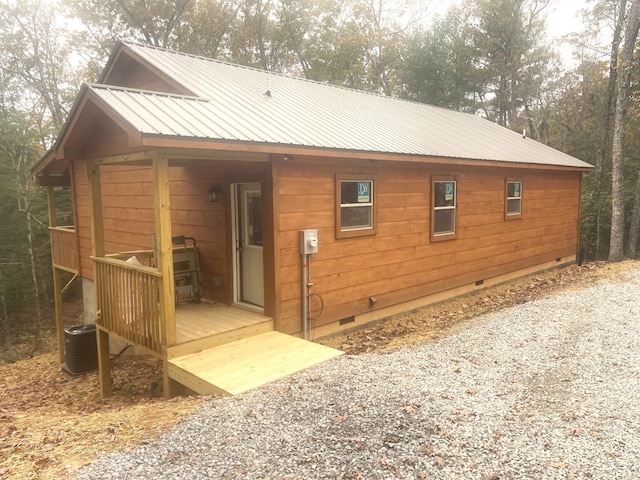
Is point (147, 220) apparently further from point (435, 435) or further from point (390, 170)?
point (435, 435)

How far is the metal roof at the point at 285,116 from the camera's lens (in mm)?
5379

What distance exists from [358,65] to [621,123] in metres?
13.4

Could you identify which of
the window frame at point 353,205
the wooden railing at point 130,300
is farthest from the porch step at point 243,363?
the window frame at point 353,205

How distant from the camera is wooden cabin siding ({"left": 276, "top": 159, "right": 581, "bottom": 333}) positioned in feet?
21.7

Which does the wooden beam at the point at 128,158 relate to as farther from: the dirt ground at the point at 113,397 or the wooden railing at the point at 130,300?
the dirt ground at the point at 113,397

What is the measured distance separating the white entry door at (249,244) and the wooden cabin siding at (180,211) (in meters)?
0.17

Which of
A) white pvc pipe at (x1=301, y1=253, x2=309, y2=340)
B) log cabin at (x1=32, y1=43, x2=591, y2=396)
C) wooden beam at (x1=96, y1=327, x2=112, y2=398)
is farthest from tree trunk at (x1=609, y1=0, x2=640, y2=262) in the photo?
wooden beam at (x1=96, y1=327, x2=112, y2=398)

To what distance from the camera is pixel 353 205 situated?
7.47 meters

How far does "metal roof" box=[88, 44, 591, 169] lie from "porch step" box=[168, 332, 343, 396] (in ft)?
8.33

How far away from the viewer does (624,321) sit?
22.1 feet

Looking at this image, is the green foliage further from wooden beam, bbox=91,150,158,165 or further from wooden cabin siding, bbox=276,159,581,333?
wooden beam, bbox=91,150,158,165

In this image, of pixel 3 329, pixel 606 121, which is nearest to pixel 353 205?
pixel 3 329

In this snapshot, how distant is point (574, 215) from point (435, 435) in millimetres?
12995

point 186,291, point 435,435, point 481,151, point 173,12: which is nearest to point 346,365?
point 435,435
